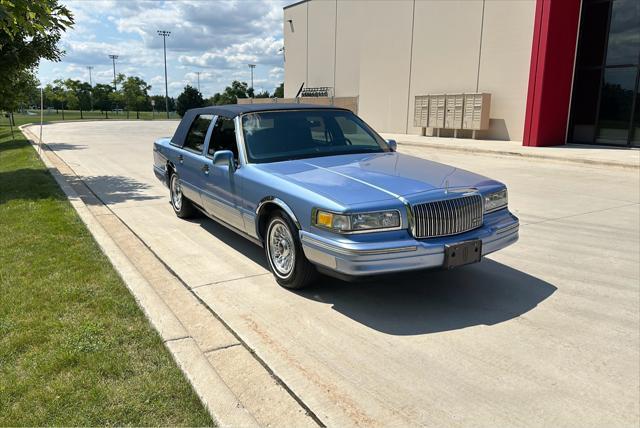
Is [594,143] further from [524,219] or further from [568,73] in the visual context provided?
[524,219]

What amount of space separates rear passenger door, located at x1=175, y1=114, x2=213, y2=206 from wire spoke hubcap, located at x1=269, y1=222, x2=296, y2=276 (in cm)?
178

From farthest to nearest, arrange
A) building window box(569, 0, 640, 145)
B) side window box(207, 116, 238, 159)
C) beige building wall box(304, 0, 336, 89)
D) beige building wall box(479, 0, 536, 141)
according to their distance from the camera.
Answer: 1. beige building wall box(304, 0, 336, 89)
2. beige building wall box(479, 0, 536, 141)
3. building window box(569, 0, 640, 145)
4. side window box(207, 116, 238, 159)

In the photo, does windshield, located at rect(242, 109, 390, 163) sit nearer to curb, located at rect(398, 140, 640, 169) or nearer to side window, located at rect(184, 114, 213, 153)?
side window, located at rect(184, 114, 213, 153)

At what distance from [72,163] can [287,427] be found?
46.8 ft

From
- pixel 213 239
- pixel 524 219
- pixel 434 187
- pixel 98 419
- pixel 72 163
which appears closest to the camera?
pixel 98 419

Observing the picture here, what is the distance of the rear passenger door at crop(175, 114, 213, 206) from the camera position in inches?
242

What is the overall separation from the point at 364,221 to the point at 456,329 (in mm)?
1087

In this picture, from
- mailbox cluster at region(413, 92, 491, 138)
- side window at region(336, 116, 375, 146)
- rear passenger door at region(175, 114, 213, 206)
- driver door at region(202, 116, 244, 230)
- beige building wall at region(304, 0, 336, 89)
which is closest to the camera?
driver door at region(202, 116, 244, 230)

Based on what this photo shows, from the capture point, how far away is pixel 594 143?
64.0 ft

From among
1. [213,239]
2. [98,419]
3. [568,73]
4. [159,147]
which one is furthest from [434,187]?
[568,73]

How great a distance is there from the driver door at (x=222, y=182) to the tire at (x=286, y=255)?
592mm

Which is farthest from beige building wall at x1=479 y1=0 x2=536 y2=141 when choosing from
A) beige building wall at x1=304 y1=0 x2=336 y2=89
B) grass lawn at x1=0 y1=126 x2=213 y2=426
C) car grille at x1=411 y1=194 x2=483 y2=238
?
grass lawn at x1=0 y1=126 x2=213 y2=426

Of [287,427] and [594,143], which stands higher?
[594,143]

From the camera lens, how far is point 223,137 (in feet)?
18.6
